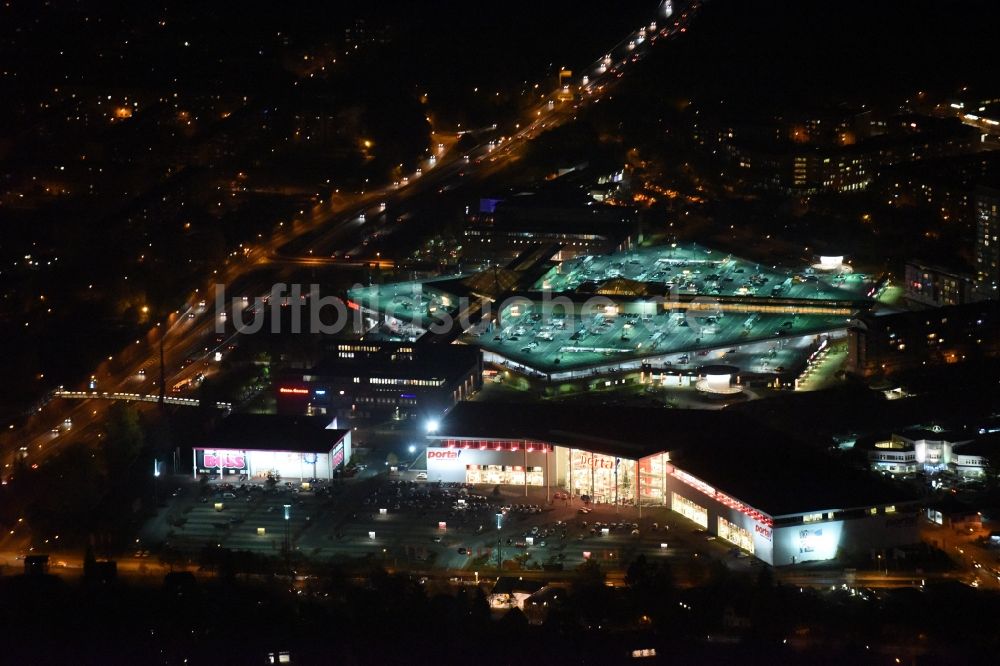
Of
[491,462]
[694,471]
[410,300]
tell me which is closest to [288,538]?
[491,462]

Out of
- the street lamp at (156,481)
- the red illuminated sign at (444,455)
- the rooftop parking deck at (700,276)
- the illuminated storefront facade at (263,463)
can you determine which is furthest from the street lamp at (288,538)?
the rooftop parking deck at (700,276)

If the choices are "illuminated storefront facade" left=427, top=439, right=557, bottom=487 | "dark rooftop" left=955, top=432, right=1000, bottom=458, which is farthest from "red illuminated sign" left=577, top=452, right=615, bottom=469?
"dark rooftop" left=955, top=432, right=1000, bottom=458

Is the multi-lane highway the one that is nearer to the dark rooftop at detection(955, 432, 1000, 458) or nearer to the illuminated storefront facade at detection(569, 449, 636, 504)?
the illuminated storefront facade at detection(569, 449, 636, 504)

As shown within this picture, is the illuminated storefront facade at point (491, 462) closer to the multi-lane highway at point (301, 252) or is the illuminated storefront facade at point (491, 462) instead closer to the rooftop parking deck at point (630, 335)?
the rooftop parking deck at point (630, 335)

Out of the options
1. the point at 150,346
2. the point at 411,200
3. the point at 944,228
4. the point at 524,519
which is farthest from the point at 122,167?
the point at 524,519

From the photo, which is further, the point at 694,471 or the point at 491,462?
the point at 491,462

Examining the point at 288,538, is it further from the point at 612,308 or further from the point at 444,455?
the point at 612,308

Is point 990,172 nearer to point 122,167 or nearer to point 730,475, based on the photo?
point 730,475
